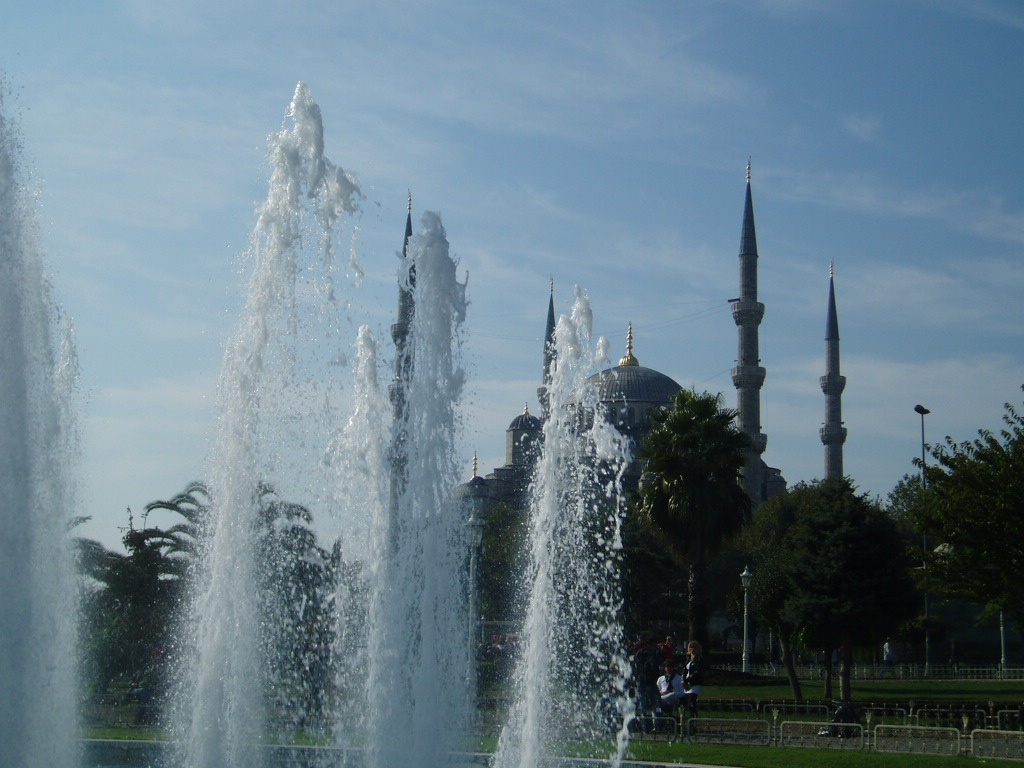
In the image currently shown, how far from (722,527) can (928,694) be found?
6694 mm

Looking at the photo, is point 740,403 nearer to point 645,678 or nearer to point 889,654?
point 889,654

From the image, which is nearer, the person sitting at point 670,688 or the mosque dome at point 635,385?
the person sitting at point 670,688

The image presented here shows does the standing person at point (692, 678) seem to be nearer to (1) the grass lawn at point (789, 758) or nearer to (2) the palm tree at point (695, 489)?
(1) the grass lawn at point (789, 758)

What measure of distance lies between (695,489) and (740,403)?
131ft

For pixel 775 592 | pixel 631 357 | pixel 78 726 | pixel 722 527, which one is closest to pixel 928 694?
pixel 775 592

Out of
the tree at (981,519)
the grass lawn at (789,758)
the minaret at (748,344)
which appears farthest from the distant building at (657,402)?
the grass lawn at (789,758)

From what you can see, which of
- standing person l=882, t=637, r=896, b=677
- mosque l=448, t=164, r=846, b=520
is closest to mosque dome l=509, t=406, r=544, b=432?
mosque l=448, t=164, r=846, b=520

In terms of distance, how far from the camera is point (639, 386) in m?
76.8

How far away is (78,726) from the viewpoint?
32.5ft

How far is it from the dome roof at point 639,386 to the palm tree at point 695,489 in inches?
1894

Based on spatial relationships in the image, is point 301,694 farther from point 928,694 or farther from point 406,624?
point 928,694

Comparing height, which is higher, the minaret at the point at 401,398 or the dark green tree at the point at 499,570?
the minaret at the point at 401,398

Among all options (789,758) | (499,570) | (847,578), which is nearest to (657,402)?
(499,570)

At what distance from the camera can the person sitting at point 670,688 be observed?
14.7 meters
